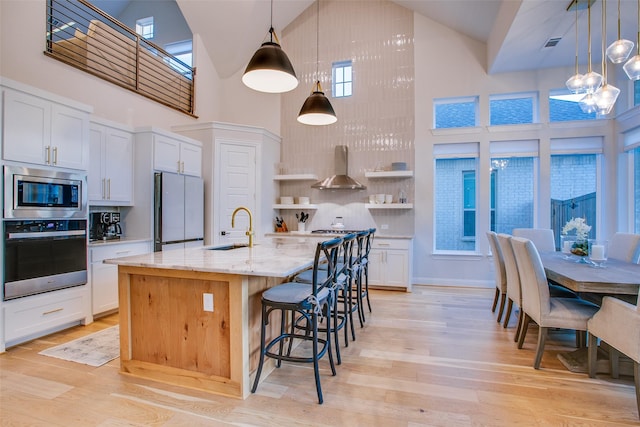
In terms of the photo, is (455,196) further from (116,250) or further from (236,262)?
(116,250)

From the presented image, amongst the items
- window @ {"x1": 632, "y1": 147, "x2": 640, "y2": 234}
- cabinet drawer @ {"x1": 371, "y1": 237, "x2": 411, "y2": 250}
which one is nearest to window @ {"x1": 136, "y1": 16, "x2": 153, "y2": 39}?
cabinet drawer @ {"x1": 371, "y1": 237, "x2": 411, "y2": 250}

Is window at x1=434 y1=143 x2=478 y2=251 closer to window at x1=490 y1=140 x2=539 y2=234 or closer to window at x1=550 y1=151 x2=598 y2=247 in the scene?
window at x1=490 y1=140 x2=539 y2=234

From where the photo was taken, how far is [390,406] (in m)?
2.11

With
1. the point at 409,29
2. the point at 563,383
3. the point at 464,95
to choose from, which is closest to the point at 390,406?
the point at 563,383

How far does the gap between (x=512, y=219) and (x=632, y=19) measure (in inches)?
115

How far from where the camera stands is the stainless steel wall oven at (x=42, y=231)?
289 centimetres

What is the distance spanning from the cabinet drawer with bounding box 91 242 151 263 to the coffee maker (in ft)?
1.37

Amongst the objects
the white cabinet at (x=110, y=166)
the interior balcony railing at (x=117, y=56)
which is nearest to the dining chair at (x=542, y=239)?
the white cabinet at (x=110, y=166)

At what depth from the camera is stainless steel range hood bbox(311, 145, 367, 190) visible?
18.0 feet

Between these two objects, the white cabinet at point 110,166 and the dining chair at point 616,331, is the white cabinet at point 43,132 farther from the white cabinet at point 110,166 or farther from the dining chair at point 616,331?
the dining chair at point 616,331

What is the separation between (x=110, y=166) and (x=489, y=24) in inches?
223

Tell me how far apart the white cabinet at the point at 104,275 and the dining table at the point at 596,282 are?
4444 mm

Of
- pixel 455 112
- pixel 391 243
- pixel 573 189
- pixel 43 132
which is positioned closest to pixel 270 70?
pixel 43 132

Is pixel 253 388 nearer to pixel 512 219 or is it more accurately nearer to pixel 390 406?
pixel 390 406
